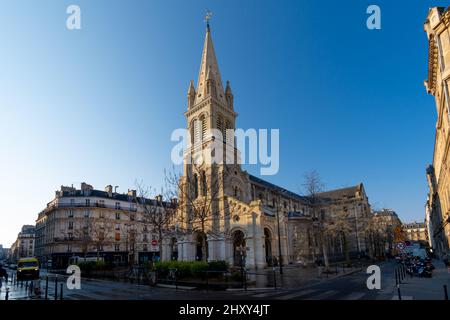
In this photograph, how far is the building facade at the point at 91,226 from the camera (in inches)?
2174

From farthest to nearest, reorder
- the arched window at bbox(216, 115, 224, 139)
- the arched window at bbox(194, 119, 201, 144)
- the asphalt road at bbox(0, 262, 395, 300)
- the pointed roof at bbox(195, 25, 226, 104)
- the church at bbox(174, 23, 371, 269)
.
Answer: the pointed roof at bbox(195, 25, 226, 104), the arched window at bbox(216, 115, 224, 139), the arched window at bbox(194, 119, 201, 144), the church at bbox(174, 23, 371, 269), the asphalt road at bbox(0, 262, 395, 300)

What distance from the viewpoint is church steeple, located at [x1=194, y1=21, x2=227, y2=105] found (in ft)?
158

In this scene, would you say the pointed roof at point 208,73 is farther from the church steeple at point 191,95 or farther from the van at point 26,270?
the van at point 26,270

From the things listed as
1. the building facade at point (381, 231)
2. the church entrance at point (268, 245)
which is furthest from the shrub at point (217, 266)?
the building facade at point (381, 231)

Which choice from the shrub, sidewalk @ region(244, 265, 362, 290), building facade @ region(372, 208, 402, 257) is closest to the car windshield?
the shrub

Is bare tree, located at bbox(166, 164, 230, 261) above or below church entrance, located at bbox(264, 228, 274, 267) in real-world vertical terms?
above

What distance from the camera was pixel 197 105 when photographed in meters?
48.7

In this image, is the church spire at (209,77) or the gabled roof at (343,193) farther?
the gabled roof at (343,193)

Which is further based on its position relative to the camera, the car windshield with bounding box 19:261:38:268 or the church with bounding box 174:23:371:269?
the church with bounding box 174:23:371:269

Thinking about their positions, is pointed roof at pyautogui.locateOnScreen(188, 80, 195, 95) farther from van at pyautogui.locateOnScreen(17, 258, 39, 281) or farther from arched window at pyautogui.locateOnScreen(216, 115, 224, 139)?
van at pyautogui.locateOnScreen(17, 258, 39, 281)

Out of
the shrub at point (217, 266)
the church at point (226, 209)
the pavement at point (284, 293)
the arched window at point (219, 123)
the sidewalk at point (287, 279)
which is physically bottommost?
the sidewalk at point (287, 279)

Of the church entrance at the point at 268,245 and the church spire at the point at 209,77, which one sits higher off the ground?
the church spire at the point at 209,77
